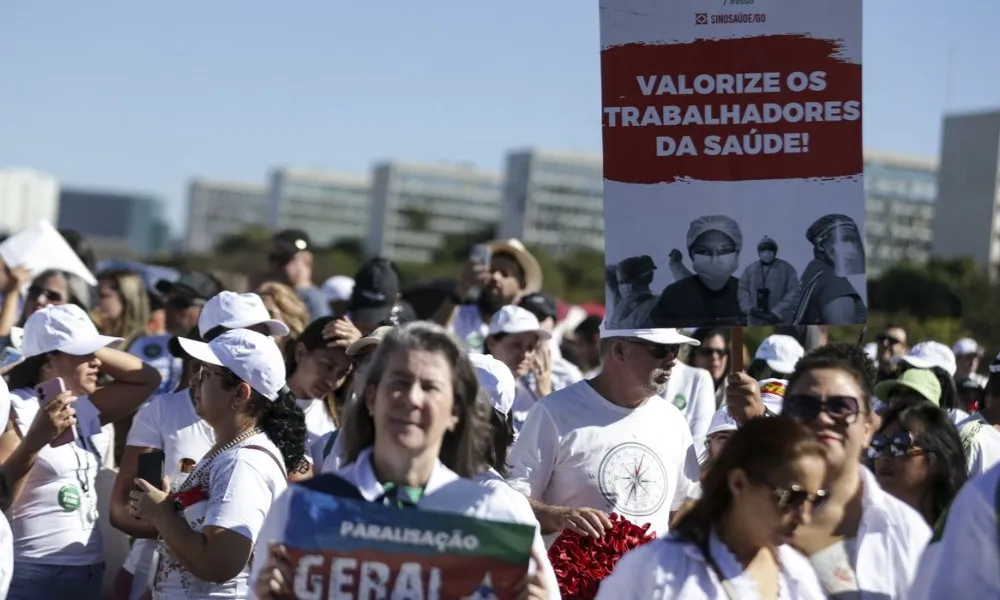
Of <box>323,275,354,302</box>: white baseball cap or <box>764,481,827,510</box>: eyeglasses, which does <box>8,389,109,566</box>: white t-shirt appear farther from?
<box>323,275,354,302</box>: white baseball cap

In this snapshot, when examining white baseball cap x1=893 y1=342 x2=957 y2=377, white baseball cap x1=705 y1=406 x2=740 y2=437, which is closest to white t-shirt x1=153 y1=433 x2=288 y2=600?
white baseball cap x1=705 y1=406 x2=740 y2=437

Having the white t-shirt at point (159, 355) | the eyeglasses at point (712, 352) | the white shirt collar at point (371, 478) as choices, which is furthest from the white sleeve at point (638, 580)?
the eyeglasses at point (712, 352)

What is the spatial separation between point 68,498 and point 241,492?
1681mm

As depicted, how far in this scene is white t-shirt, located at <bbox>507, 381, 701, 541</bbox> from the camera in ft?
20.4

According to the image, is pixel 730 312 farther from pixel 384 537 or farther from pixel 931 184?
pixel 931 184

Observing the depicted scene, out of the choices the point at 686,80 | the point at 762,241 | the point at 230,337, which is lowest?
the point at 230,337

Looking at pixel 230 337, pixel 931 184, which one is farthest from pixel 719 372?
pixel 931 184

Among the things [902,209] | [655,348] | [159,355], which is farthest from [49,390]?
[902,209]

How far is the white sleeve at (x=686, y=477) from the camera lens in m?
6.48

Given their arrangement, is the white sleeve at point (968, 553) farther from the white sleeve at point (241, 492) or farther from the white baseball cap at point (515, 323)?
the white baseball cap at point (515, 323)

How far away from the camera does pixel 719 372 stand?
32.9ft

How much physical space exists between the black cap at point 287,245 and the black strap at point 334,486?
7490 millimetres

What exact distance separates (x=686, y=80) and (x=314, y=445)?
7.74ft

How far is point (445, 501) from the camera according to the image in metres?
4.02
